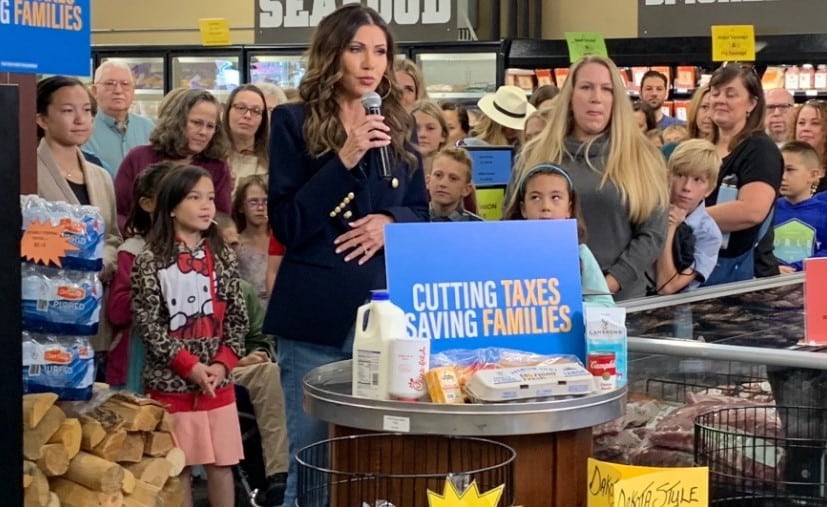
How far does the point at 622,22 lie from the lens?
12.3 metres

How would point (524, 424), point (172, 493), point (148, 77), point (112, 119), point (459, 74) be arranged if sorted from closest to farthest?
1. point (524, 424)
2. point (172, 493)
3. point (112, 119)
4. point (459, 74)
5. point (148, 77)

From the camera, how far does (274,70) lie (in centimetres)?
1041

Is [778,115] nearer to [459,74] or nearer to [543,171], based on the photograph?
[459,74]

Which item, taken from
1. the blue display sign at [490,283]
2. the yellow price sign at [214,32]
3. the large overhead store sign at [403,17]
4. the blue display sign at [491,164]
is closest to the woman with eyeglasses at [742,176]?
the blue display sign at [491,164]

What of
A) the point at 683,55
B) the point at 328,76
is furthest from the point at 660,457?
the point at 683,55

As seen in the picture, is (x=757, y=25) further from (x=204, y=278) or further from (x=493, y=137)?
(x=204, y=278)

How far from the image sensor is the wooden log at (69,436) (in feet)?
11.9

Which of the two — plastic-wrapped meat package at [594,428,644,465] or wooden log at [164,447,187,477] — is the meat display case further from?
wooden log at [164,447,187,477]

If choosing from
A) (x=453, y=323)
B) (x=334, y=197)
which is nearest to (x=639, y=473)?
(x=453, y=323)

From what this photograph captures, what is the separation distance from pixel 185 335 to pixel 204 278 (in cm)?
20

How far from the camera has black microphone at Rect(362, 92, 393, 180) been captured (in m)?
2.96

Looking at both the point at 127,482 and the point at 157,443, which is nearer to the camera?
the point at 127,482

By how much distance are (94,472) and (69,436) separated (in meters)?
0.14

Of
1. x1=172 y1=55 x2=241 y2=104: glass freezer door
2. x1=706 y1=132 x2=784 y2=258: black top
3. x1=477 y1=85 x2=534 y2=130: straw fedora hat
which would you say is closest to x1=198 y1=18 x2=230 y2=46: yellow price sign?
x1=172 y1=55 x2=241 y2=104: glass freezer door
